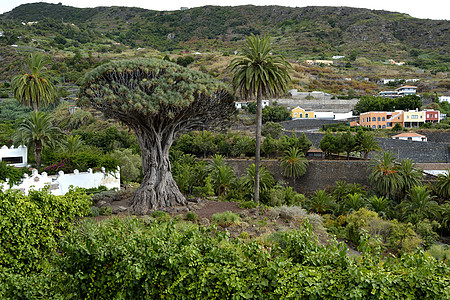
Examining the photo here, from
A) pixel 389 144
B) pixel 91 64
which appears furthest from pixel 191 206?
pixel 91 64

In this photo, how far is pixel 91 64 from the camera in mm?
92625

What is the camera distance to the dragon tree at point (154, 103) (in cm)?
1905

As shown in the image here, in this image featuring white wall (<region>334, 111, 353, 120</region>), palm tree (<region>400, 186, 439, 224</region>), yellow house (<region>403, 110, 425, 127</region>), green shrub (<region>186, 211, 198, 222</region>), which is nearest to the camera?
green shrub (<region>186, 211, 198, 222</region>)

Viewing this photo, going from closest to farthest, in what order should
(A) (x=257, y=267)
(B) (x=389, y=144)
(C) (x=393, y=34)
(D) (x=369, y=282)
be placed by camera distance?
(D) (x=369, y=282) < (A) (x=257, y=267) < (B) (x=389, y=144) < (C) (x=393, y=34)

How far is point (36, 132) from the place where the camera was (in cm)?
2617

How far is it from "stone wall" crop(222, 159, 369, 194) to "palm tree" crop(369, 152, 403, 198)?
12.2 feet

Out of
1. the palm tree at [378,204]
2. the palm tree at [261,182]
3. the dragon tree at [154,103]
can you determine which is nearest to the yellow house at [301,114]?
the palm tree at [261,182]

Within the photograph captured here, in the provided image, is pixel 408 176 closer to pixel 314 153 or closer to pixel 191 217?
pixel 314 153

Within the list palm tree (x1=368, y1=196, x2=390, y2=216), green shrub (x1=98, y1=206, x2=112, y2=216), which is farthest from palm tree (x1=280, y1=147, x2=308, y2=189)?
green shrub (x1=98, y1=206, x2=112, y2=216)

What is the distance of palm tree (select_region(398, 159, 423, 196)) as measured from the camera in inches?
1201

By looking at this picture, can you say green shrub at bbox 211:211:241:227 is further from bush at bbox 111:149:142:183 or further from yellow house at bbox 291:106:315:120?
yellow house at bbox 291:106:315:120

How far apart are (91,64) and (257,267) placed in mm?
94684

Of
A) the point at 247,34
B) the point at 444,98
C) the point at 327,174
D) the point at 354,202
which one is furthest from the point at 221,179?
the point at 247,34

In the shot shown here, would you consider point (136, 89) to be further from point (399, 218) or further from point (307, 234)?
point (399, 218)
